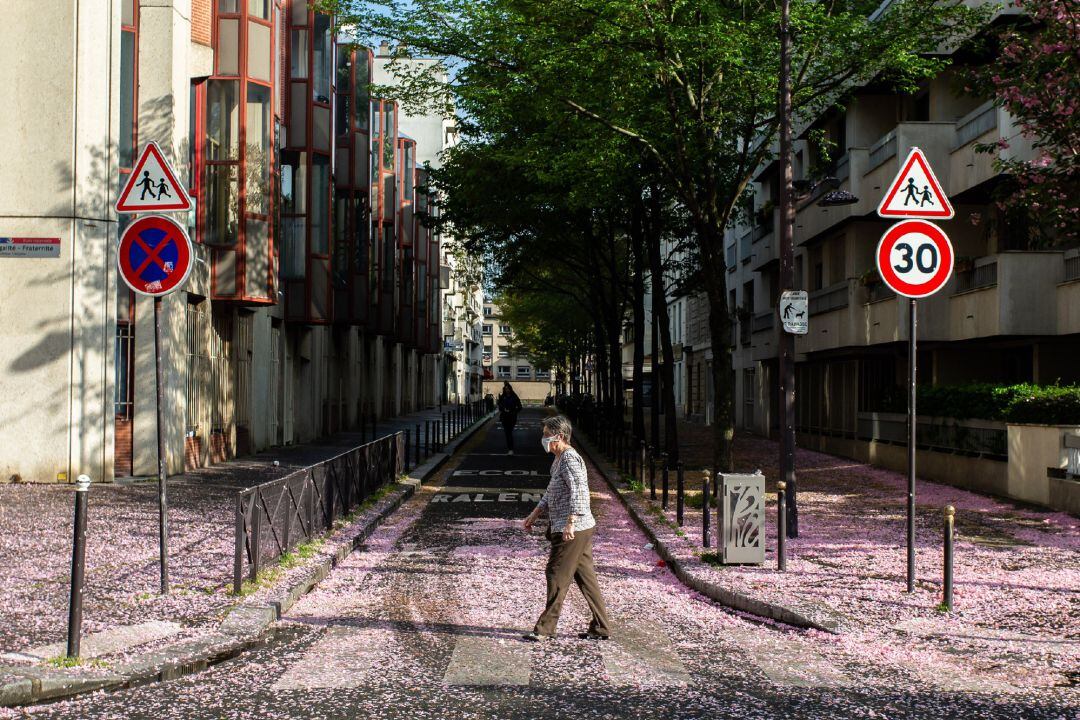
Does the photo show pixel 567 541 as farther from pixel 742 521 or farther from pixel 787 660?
pixel 742 521

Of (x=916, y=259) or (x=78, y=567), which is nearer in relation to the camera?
(x=78, y=567)

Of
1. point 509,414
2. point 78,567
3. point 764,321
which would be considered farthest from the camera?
point 764,321

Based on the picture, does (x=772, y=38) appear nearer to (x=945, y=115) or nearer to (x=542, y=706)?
(x=945, y=115)

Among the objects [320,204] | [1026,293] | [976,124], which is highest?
[976,124]

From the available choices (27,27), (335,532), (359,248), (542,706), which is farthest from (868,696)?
(359,248)

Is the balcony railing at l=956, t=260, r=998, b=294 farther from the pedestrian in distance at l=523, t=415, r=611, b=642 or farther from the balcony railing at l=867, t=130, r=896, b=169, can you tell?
the pedestrian in distance at l=523, t=415, r=611, b=642

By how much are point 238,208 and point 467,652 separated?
52.2 feet

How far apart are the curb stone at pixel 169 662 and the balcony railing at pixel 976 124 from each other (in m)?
16.9

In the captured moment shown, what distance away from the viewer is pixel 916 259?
10242mm

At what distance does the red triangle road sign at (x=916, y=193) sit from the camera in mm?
10289

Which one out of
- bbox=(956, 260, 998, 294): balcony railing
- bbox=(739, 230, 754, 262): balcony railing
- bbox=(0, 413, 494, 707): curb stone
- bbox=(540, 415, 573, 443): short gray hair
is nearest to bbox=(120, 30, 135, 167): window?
bbox=(0, 413, 494, 707): curb stone

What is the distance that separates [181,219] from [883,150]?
15516 mm

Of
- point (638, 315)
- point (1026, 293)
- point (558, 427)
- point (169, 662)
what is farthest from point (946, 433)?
point (169, 662)

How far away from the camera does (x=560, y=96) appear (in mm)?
17125
